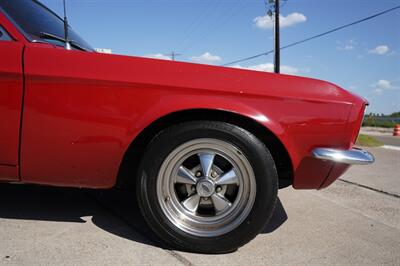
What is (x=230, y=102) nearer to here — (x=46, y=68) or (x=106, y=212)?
(x=46, y=68)

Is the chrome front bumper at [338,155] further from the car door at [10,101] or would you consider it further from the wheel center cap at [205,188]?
the car door at [10,101]

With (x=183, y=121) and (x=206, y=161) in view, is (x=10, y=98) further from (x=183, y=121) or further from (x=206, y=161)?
(x=206, y=161)

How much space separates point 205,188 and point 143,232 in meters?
0.56

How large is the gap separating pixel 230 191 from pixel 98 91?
103 centimetres

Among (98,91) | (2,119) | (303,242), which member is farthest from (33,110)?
(303,242)

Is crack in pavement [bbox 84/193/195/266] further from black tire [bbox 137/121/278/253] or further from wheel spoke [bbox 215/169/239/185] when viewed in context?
wheel spoke [bbox 215/169/239/185]

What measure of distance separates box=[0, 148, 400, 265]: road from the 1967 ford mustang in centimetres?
18

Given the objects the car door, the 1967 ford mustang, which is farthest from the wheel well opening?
the car door

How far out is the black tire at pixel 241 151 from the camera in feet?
7.02

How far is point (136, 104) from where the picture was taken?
2.16 meters

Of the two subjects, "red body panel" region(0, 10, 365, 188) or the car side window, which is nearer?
"red body panel" region(0, 10, 365, 188)

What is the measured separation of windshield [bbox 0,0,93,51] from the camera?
7.95 feet

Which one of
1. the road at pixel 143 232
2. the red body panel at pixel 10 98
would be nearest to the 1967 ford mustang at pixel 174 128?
the red body panel at pixel 10 98

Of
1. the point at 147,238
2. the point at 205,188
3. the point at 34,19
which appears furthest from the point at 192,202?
the point at 34,19
